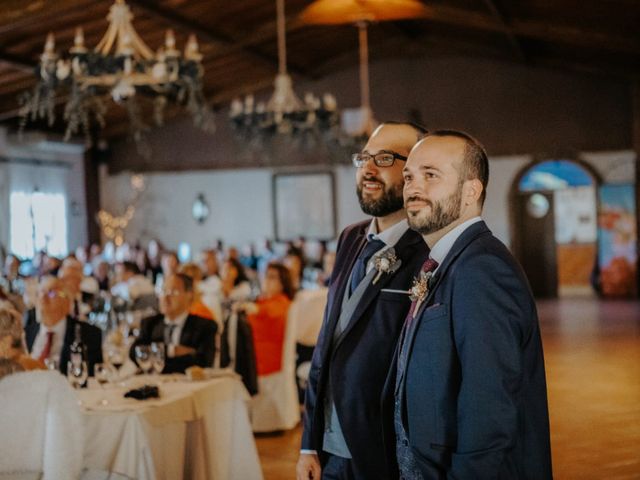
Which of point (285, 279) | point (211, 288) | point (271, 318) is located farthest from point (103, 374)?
point (211, 288)

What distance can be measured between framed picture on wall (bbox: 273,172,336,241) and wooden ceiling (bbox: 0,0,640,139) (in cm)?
188

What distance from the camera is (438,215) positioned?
2.17m

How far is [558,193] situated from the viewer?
1728 centimetres

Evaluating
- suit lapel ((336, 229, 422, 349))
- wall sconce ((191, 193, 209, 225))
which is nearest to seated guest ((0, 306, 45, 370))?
A: suit lapel ((336, 229, 422, 349))

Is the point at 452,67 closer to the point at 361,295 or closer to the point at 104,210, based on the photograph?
the point at 104,210

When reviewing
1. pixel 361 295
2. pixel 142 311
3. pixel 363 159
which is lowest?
pixel 142 311

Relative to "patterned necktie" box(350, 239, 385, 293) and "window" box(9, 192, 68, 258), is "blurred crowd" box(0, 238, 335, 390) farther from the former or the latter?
"window" box(9, 192, 68, 258)

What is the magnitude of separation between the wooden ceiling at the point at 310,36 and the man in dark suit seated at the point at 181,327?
5.81 meters

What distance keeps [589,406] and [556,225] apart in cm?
1036

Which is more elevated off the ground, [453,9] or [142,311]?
[453,9]

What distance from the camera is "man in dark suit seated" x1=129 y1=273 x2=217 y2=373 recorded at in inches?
206

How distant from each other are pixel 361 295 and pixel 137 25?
1030 centimetres

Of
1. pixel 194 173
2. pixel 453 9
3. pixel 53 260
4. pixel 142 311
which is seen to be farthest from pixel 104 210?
pixel 142 311

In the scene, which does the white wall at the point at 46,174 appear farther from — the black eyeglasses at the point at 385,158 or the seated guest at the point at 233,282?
the black eyeglasses at the point at 385,158
